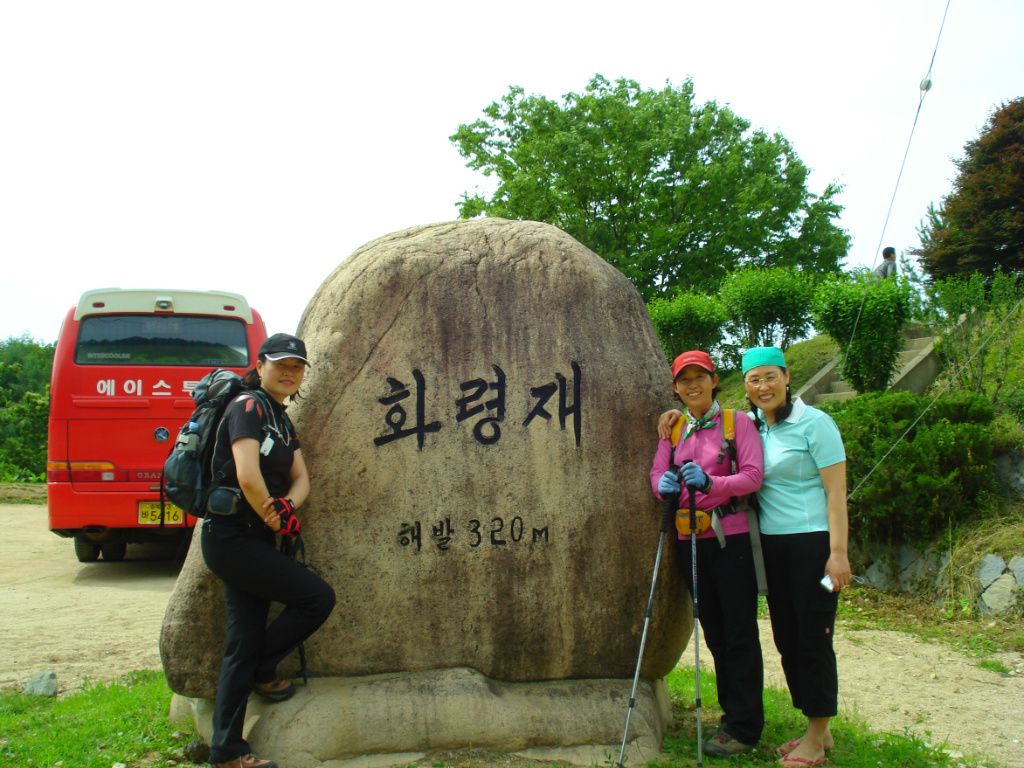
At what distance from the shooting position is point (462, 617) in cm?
371

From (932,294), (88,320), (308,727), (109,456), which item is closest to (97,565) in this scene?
(109,456)

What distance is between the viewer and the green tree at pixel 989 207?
531 inches

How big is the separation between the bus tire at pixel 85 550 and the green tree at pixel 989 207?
1450 centimetres

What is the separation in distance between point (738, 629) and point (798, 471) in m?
0.77

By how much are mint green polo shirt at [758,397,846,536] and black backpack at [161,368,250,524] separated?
2385 mm

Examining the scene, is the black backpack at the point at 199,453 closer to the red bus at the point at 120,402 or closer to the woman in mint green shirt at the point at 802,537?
the woman in mint green shirt at the point at 802,537

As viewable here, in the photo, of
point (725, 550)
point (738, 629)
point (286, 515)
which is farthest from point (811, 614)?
point (286, 515)

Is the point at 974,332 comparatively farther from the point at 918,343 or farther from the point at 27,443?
the point at 27,443

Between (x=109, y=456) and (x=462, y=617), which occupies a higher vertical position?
(x=109, y=456)

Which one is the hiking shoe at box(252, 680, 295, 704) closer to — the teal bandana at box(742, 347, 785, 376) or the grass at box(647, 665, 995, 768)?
the grass at box(647, 665, 995, 768)

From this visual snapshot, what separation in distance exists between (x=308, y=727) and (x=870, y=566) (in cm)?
571

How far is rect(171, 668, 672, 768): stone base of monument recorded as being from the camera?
3.35 meters

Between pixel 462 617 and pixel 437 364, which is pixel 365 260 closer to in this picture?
pixel 437 364

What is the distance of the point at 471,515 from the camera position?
374 centimetres
